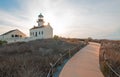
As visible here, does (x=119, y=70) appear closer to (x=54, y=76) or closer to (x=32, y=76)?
(x=54, y=76)

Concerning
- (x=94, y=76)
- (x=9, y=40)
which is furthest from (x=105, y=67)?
(x=9, y=40)

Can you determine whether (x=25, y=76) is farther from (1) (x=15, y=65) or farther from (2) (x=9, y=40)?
(2) (x=9, y=40)

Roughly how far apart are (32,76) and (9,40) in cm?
4104

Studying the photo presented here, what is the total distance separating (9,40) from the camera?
47625 millimetres

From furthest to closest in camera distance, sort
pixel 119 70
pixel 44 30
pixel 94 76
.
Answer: pixel 44 30
pixel 119 70
pixel 94 76

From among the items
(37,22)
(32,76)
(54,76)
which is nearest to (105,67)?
(54,76)

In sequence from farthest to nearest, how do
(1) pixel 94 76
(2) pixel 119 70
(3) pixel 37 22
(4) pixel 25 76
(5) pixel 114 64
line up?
(3) pixel 37 22 < (5) pixel 114 64 < (2) pixel 119 70 < (1) pixel 94 76 < (4) pixel 25 76

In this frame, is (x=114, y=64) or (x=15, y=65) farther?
(x=114, y=64)

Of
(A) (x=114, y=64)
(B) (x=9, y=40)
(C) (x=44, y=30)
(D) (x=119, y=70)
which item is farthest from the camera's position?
(C) (x=44, y=30)

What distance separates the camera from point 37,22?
59.2 meters

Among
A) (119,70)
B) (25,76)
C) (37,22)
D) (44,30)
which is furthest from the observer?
(37,22)

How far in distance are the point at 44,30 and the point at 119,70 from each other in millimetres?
43792

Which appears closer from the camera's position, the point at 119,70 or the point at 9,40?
the point at 119,70

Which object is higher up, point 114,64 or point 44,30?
point 44,30
